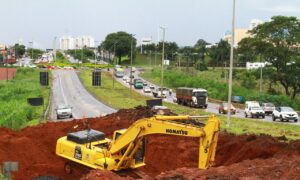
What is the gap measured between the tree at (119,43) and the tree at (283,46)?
10137cm

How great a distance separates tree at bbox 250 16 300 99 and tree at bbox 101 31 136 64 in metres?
101

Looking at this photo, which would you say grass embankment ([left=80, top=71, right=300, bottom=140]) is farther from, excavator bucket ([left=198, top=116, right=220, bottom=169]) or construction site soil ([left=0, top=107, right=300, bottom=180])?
excavator bucket ([left=198, top=116, right=220, bottom=169])

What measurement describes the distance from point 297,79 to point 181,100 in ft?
59.6

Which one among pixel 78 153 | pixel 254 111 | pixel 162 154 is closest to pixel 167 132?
pixel 78 153

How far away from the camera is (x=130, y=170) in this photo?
18844mm

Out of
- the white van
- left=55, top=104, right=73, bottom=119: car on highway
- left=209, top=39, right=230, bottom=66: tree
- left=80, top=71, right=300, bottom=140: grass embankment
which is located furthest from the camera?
left=209, top=39, right=230, bottom=66: tree

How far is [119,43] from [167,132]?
161995mm

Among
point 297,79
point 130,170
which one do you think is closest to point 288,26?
point 297,79

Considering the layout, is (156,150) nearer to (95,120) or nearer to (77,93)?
(95,120)

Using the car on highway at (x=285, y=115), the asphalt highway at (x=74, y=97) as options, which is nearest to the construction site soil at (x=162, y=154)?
the asphalt highway at (x=74, y=97)

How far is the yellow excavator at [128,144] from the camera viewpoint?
15602mm

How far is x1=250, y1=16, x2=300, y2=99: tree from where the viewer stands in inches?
2731

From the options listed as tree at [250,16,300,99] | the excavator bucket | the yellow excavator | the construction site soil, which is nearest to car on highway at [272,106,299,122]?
tree at [250,16,300,99]

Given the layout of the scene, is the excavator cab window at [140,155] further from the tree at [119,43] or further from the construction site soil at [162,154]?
the tree at [119,43]
